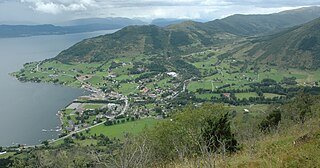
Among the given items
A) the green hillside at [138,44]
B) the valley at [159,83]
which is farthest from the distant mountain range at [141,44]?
the valley at [159,83]

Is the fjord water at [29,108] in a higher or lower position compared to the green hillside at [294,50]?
lower

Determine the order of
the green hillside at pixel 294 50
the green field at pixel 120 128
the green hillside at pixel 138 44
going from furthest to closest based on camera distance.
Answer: the green hillside at pixel 138 44
the green hillside at pixel 294 50
the green field at pixel 120 128

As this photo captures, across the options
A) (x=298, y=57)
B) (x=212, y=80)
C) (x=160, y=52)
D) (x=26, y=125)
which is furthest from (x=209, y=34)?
(x=26, y=125)

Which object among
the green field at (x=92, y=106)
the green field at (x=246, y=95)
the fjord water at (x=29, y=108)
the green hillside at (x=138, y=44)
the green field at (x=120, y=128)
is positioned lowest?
the fjord water at (x=29, y=108)

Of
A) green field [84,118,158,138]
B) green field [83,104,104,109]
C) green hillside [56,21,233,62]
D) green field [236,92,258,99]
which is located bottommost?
green field [83,104,104,109]

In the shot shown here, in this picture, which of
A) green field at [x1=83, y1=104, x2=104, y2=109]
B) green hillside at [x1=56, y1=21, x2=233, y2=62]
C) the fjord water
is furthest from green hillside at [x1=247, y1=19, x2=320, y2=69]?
the fjord water

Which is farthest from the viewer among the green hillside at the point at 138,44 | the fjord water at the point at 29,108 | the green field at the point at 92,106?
the green hillside at the point at 138,44

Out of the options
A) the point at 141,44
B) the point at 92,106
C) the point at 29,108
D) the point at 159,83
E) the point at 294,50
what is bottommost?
the point at 29,108

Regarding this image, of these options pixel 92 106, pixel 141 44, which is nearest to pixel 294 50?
pixel 141 44

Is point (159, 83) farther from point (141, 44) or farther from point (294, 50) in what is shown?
point (141, 44)

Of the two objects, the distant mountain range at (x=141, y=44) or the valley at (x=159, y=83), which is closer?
the valley at (x=159, y=83)

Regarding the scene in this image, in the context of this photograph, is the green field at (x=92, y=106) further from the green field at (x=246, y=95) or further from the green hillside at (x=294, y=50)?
the green hillside at (x=294, y=50)

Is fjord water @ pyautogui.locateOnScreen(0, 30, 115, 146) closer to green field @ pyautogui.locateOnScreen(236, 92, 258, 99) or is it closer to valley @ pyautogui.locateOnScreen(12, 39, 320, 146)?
valley @ pyautogui.locateOnScreen(12, 39, 320, 146)
